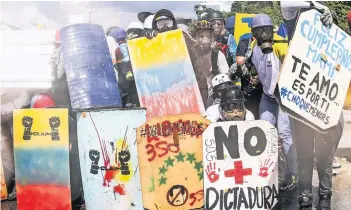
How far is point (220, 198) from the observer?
4320 millimetres

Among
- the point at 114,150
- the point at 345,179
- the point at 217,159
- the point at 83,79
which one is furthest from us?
the point at 345,179

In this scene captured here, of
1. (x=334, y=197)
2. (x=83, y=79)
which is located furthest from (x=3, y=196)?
(x=334, y=197)

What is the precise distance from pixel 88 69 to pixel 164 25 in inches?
39.2

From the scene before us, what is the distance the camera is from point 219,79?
204 inches

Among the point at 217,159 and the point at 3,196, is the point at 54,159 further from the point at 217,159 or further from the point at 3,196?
the point at 217,159

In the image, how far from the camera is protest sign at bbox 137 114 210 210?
14.5ft

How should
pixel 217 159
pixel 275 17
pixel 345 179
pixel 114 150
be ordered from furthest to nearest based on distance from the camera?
pixel 275 17, pixel 345 179, pixel 114 150, pixel 217 159

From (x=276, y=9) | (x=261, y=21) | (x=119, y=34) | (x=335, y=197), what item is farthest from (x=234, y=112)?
(x=276, y=9)

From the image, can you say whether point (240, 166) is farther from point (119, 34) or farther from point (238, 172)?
point (119, 34)

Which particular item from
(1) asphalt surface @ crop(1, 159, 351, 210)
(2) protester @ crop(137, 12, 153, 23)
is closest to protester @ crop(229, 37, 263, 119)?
(1) asphalt surface @ crop(1, 159, 351, 210)

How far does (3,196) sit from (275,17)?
2019 centimetres

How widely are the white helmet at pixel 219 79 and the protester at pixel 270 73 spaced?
335 millimetres

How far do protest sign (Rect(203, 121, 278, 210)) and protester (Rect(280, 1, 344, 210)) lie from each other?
0.30 m

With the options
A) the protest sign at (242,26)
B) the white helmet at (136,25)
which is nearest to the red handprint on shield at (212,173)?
the white helmet at (136,25)
